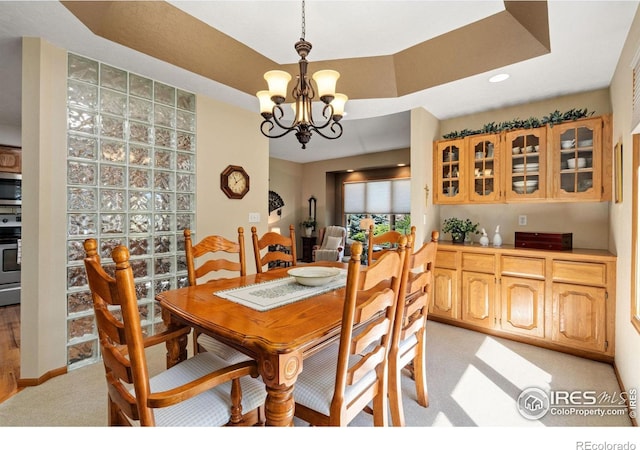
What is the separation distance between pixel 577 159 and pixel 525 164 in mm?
385

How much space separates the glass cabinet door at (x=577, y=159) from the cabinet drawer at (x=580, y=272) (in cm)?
62

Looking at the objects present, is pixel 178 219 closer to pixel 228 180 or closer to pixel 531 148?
pixel 228 180

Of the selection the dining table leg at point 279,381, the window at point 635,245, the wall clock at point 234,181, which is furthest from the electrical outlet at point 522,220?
the dining table leg at point 279,381

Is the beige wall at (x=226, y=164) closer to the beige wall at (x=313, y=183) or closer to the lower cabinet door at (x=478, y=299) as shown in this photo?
the lower cabinet door at (x=478, y=299)

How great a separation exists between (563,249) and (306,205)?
17.7ft

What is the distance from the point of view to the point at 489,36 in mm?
2230

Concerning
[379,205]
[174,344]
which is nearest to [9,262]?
[174,344]

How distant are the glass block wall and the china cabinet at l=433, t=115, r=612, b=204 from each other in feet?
9.18

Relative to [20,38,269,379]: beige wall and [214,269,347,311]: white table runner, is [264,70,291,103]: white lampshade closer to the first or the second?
[214,269,347,311]: white table runner

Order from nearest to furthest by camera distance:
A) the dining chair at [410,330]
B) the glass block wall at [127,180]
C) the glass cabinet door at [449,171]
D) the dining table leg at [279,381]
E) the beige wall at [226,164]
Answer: the dining table leg at [279,381] < the dining chair at [410,330] < the glass block wall at [127,180] < the beige wall at [226,164] < the glass cabinet door at [449,171]

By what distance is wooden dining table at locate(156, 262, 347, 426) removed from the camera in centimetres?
101

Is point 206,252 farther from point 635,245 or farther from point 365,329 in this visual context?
point 635,245

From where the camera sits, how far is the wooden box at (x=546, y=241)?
2.66 metres

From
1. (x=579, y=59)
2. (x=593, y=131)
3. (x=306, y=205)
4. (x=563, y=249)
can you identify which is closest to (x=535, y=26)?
(x=579, y=59)
